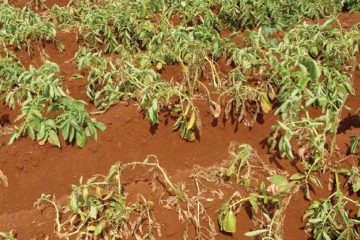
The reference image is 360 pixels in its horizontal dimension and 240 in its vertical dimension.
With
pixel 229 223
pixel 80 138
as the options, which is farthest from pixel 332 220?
pixel 80 138

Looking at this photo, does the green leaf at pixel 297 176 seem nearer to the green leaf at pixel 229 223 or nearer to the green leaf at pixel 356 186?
the green leaf at pixel 356 186

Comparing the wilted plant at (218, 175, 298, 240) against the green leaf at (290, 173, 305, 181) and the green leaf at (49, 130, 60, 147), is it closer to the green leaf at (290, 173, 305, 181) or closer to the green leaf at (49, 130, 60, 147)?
the green leaf at (290, 173, 305, 181)

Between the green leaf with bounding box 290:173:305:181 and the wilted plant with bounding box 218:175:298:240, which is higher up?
the green leaf with bounding box 290:173:305:181

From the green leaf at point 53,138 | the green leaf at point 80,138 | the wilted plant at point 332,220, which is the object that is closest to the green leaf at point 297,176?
the wilted plant at point 332,220

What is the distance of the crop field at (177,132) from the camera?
2.82 metres

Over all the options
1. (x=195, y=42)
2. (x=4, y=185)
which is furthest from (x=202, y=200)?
(x=195, y=42)

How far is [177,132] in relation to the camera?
11.9 ft

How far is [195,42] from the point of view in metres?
4.16

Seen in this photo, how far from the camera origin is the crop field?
282cm

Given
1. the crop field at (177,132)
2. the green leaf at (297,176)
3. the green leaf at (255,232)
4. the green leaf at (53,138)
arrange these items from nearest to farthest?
1. the green leaf at (255,232)
2. the crop field at (177,132)
3. the green leaf at (297,176)
4. the green leaf at (53,138)

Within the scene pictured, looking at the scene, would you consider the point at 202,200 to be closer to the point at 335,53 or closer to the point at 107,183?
the point at 107,183

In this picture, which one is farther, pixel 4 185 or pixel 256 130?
pixel 256 130

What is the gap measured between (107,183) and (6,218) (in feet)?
2.14

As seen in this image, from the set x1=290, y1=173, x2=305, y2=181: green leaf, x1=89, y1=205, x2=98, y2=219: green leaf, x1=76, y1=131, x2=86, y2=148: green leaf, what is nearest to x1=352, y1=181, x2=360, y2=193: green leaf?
x1=290, y1=173, x2=305, y2=181: green leaf
